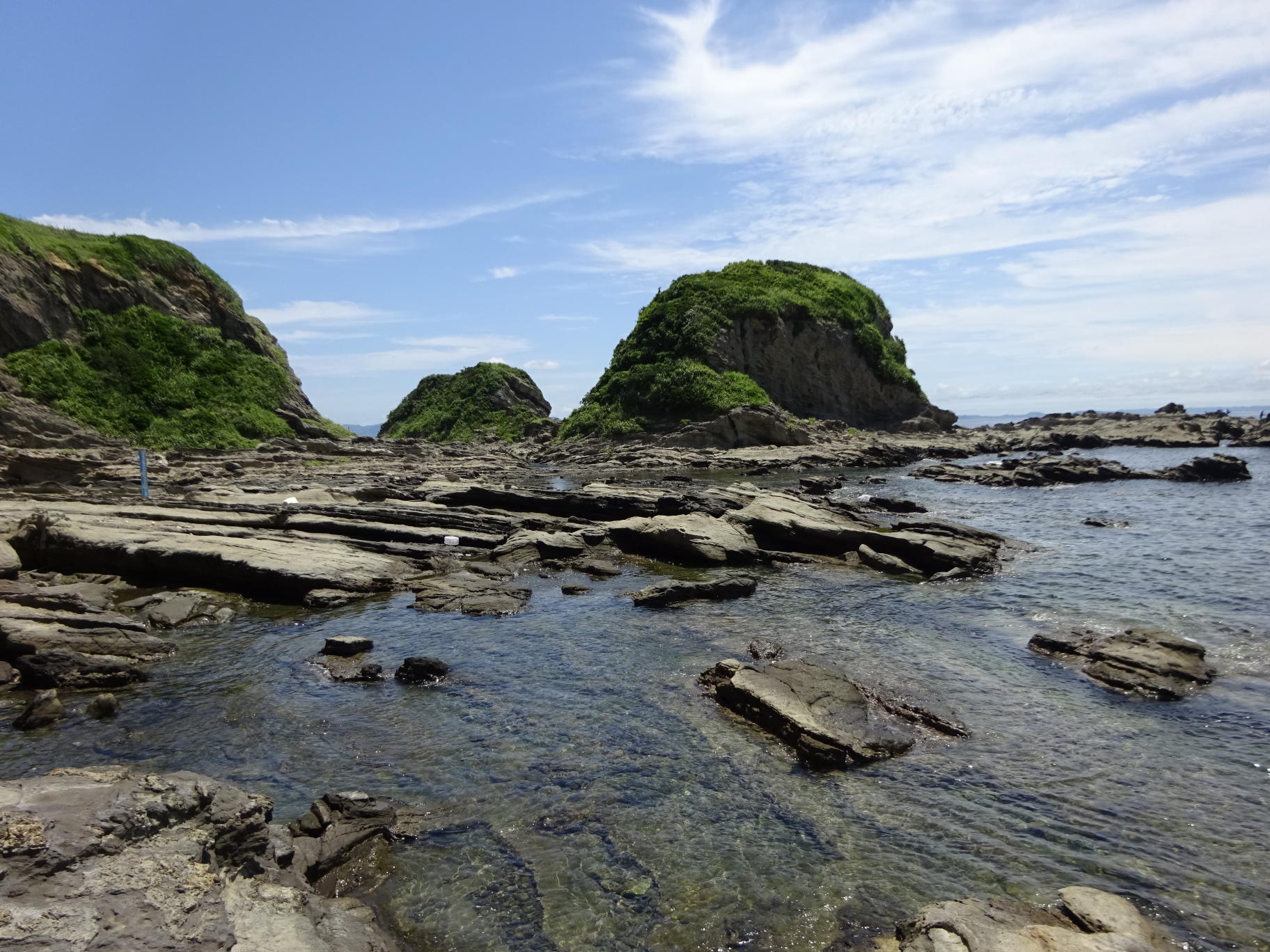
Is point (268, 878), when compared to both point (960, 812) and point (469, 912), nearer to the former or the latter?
point (469, 912)

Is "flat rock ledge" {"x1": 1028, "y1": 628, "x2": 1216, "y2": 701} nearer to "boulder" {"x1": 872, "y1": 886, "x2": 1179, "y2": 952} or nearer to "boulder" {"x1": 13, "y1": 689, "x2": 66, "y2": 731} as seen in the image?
"boulder" {"x1": 872, "y1": 886, "x2": 1179, "y2": 952}

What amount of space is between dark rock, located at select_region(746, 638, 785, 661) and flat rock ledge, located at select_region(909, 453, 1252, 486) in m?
39.8

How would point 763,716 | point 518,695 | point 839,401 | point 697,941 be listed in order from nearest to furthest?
point 697,941, point 763,716, point 518,695, point 839,401

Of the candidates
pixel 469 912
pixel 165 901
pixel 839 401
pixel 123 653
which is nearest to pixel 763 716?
pixel 469 912

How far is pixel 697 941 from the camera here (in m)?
7.90

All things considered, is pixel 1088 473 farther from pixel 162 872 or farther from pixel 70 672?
pixel 162 872

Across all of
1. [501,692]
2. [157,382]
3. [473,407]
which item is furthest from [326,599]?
[473,407]

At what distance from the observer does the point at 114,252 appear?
66.4 metres

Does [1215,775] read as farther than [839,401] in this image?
No

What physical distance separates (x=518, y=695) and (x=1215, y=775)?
12.0m

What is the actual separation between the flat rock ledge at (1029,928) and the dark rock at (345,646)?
41.5 ft

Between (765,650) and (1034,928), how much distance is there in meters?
9.59

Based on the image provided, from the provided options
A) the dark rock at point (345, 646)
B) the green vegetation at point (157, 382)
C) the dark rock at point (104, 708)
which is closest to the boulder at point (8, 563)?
the dark rock at point (104, 708)

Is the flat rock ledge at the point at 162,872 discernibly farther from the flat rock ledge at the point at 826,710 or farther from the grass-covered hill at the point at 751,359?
the grass-covered hill at the point at 751,359
